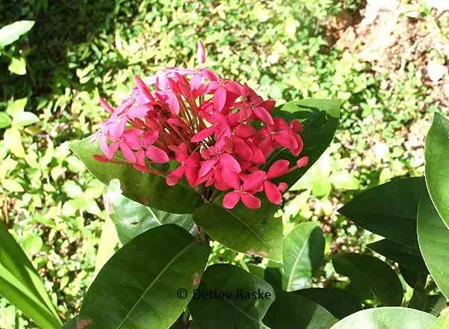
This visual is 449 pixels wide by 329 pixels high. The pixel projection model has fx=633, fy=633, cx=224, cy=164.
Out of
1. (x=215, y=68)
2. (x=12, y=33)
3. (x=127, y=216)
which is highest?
(x=127, y=216)

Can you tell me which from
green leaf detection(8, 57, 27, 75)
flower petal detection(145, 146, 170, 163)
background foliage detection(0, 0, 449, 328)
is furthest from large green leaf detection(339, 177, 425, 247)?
green leaf detection(8, 57, 27, 75)

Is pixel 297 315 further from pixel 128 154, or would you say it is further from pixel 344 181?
pixel 344 181

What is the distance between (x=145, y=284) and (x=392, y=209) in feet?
1.53

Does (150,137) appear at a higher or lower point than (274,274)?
higher

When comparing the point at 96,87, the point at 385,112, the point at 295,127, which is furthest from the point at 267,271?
the point at 96,87

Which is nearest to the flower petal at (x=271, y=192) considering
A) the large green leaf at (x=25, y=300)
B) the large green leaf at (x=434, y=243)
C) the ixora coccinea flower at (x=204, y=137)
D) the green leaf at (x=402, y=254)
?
the ixora coccinea flower at (x=204, y=137)

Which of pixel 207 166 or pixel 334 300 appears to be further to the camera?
pixel 334 300

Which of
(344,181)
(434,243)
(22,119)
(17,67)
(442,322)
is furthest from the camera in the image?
(17,67)

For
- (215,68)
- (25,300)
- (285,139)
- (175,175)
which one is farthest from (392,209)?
(215,68)

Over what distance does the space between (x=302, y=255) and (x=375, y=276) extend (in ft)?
0.62

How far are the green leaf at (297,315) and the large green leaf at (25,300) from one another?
1.87ft

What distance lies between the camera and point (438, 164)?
0.79 m

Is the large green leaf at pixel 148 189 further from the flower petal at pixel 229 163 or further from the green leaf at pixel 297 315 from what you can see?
the green leaf at pixel 297 315

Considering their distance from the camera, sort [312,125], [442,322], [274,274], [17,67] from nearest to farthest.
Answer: [442,322]
[312,125]
[274,274]
[17,67]
